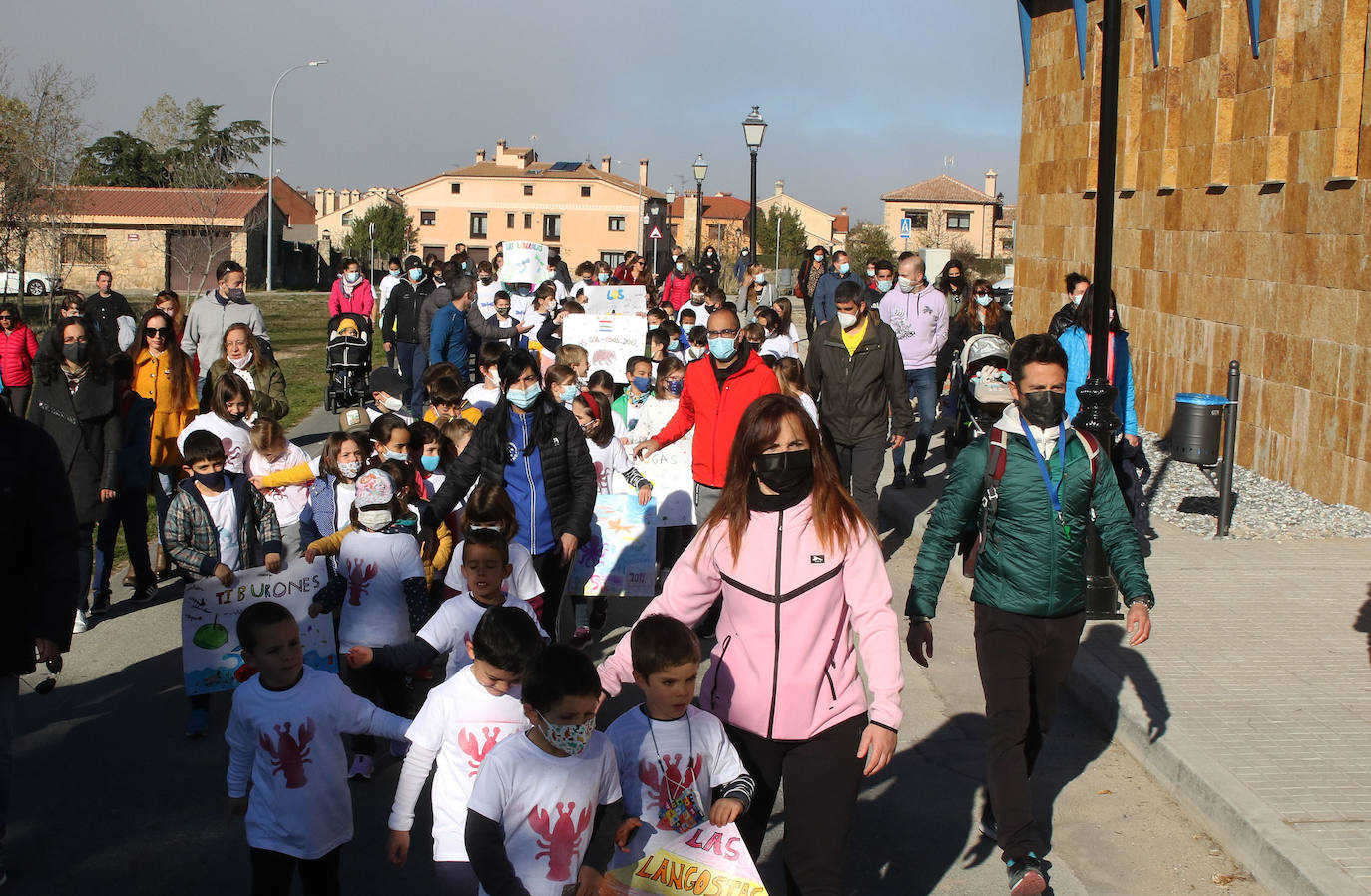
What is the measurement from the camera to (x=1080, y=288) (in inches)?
539

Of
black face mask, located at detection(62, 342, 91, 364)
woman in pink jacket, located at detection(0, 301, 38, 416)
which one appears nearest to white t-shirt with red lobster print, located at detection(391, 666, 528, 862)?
black face mask, located at detection(62, 342, 91, 364)

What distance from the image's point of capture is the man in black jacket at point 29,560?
16.1 feet

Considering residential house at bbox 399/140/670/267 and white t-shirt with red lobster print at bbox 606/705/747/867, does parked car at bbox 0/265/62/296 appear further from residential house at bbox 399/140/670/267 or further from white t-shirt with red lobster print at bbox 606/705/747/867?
residential house at bbox 399/140/670/267

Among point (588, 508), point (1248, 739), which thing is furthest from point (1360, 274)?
point (588, 508)

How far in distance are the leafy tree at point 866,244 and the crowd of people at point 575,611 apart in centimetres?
5801

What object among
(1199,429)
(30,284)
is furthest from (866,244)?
(1199,429)

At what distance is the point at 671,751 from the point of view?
3896 millimetres

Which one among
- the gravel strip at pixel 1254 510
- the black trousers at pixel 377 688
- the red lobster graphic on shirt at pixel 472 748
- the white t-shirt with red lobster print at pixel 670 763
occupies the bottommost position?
the black trousers at pixel 377 688

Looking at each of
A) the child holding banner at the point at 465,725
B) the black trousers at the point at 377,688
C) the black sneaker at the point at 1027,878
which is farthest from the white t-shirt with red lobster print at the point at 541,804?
the black trousers at the point at 377,688

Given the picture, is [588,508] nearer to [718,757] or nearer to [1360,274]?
[718,757]

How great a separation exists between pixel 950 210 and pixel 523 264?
315 feet

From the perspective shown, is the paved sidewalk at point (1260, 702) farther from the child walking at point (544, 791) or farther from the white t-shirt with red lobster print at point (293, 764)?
the white t-shirt with red lobster print at point (293, 764)

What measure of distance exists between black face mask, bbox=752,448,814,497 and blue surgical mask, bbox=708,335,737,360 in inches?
169

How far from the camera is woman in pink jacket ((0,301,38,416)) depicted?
1360cm
